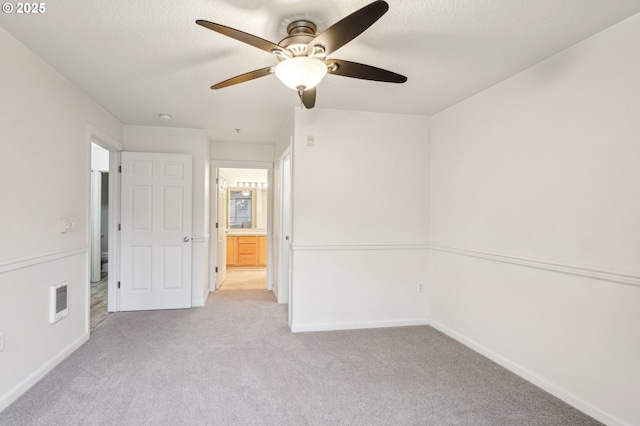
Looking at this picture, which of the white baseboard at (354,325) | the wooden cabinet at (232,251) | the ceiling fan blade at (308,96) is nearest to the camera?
the ceiling fan blade at (308,96)

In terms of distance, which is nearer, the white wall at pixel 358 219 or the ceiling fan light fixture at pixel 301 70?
the ceiling fan light fixture at pixel 301 70

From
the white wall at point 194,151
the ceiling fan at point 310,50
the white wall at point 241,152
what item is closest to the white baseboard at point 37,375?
the white wall at point 194,151

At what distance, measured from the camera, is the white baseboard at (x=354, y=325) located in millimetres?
3359

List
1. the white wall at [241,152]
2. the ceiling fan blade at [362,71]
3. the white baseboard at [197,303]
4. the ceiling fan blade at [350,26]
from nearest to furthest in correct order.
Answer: the ceiling fan blade at [350,26] → the ceiling fan blade at [362,71] → the white baseboard at [197,303] → the white wall at [241,152]

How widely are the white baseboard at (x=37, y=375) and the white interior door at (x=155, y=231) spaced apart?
3.50 feet

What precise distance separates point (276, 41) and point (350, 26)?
82 centimetres

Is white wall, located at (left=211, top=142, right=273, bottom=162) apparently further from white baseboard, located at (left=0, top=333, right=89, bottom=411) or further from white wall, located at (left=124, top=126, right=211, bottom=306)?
white baseboard, located at (left=0, top=333, right=89, bottom=411)

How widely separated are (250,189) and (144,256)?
370 centimetres

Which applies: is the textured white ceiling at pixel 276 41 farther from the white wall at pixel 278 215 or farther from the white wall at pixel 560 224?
the white wall at pixel 278 215

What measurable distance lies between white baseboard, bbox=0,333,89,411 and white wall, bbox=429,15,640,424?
11.4 feet

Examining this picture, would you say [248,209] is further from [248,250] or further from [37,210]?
[37,210]

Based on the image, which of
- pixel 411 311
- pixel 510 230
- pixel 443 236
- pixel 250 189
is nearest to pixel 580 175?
pixel 510 230

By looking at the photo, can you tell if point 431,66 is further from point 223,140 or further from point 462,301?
point 223,140

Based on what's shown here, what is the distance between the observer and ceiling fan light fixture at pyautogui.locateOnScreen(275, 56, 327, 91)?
1669mm
